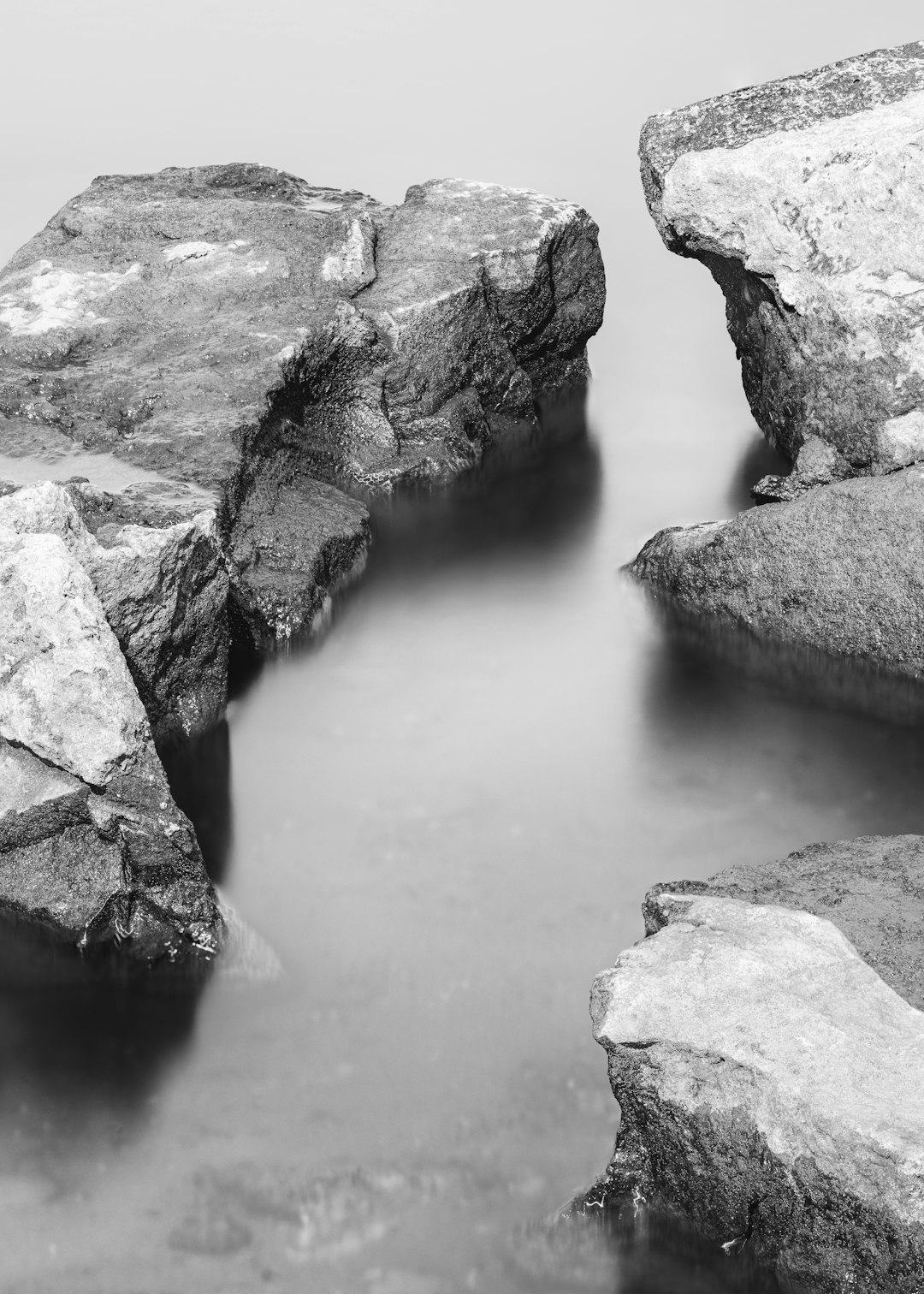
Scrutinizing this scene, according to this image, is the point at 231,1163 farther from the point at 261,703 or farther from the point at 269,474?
the point at 269,474

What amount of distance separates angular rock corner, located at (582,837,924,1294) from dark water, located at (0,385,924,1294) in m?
0.15

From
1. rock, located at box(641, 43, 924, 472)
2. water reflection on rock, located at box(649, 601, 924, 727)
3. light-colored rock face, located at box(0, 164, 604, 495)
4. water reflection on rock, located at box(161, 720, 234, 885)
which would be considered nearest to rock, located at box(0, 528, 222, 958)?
water reflection on rock, located at box(161, 720, 234, 885)

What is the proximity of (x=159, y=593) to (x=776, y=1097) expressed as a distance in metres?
2.65

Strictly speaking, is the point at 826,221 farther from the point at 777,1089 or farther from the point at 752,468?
the point at 777,1089

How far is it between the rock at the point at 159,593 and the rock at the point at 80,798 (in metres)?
0.38

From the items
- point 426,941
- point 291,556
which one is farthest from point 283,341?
point 426,941

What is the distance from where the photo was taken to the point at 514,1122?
398 cm

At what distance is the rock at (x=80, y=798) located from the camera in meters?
4.64

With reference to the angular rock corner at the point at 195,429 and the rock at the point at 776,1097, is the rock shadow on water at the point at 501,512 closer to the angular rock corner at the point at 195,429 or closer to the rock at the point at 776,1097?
the angular rock corner at the point at 195,429

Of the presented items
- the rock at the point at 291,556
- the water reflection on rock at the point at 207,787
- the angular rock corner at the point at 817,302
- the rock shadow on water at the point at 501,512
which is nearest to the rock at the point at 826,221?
the angular rock corner at the point at 817,302

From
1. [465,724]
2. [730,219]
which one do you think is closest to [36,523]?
[465,724]

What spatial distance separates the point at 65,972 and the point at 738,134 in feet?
13.8

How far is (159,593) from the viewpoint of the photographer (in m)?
5.27

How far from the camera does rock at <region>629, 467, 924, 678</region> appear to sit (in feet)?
19.2
